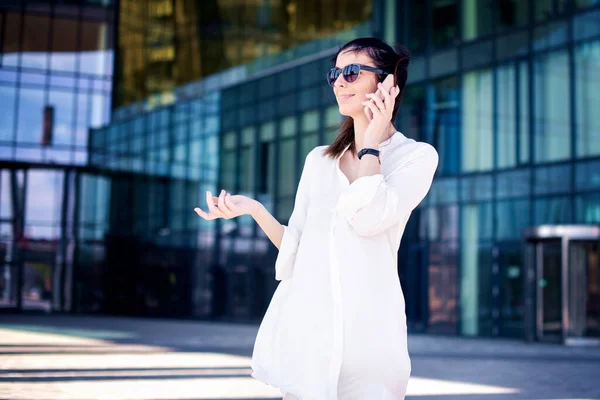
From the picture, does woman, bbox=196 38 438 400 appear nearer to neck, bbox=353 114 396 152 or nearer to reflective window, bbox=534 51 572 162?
neck, bbox=353 114 396 152

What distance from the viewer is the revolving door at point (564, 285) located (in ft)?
58.2

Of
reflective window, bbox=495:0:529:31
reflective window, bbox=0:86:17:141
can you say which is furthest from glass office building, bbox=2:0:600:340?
reflective window, bbox=0:86:17:141

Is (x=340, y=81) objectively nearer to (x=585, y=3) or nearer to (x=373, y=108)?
(x=373, y=108)

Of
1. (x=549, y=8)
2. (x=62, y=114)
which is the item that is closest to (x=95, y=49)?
(x=62, y=114)

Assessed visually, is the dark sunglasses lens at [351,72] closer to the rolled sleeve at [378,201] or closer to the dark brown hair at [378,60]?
the dark brown hair at [378,60]

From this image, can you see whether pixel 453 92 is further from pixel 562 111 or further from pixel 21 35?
pixel 21 35

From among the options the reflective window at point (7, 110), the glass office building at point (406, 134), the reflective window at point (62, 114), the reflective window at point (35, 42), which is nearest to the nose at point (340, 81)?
the glass office building at point (406, 134)

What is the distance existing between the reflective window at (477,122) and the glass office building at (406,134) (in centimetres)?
4

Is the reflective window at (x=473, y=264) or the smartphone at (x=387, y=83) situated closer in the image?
the smartphone at (x=387, y=83)

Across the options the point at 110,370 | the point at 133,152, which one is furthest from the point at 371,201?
the point at 133,152

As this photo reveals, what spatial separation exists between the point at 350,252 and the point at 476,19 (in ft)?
67.2

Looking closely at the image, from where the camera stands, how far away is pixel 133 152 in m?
32.9

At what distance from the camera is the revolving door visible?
58.2 feet

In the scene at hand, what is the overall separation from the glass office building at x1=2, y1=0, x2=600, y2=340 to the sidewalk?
274 cm
